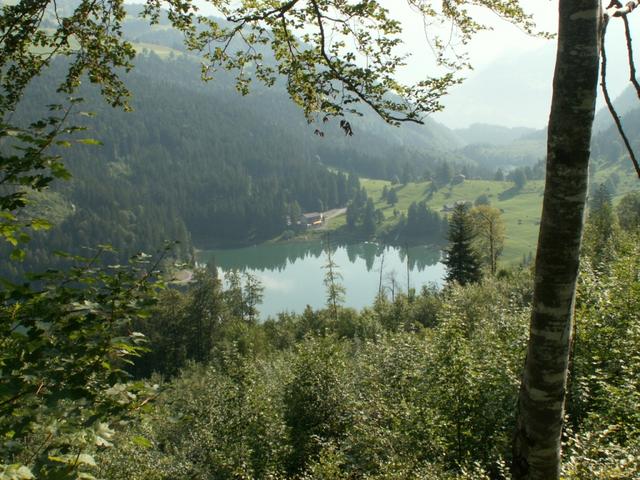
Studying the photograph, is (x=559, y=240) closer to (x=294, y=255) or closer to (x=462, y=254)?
(x=462, y=254)

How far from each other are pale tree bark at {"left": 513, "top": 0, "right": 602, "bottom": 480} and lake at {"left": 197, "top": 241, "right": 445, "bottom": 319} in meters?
86.6

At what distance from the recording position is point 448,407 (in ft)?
39.8

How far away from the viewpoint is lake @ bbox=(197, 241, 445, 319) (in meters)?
108

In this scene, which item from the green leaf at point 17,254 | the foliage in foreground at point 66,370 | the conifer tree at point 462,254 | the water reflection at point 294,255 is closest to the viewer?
the foliage in foreground at point 66,370

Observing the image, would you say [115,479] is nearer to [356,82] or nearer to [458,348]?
[458,348]

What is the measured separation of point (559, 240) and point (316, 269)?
446 ft

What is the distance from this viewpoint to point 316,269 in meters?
139

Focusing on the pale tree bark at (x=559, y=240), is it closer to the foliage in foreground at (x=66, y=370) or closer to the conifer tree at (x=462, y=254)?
the foliage in foreground at (x=66, y=370)

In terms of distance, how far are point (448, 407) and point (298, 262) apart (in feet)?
455

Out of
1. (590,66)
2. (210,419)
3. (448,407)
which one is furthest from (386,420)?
(590,66)

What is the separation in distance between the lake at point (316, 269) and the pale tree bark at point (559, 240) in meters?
86.6

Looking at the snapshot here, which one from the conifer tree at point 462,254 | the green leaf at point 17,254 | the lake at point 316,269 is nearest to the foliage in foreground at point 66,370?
the green leaf at point 17,254

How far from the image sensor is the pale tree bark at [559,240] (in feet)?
10.7

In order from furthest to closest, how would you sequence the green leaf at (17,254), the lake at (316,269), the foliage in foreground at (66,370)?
the lake at (316,269)
the green leaf at (17,254)
the foliage in foreground at (66,370)
